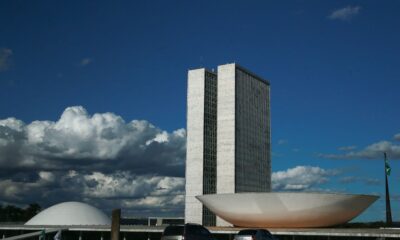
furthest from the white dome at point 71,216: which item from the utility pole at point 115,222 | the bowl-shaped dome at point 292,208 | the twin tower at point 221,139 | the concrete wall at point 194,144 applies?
the utility pole at point 115,222

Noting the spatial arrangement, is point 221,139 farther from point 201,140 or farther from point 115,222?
point 115,222

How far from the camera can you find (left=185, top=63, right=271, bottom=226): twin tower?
10950 cm

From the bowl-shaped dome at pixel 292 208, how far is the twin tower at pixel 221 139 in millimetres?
40317

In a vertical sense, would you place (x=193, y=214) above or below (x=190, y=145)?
below

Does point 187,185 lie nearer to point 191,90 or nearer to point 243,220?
point 191,90

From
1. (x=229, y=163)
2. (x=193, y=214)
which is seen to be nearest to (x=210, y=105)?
(x=229, y=163)

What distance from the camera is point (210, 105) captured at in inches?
4555

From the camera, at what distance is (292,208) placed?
62656 millimetres

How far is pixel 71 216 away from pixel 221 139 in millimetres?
38820

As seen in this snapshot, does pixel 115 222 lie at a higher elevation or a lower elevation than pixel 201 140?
lower

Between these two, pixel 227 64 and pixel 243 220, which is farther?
pixel 227 64

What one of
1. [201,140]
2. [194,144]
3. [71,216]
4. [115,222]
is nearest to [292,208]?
[115,222]

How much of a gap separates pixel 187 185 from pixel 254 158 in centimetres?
1864

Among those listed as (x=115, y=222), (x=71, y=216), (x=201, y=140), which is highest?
(x=201, y=140)
